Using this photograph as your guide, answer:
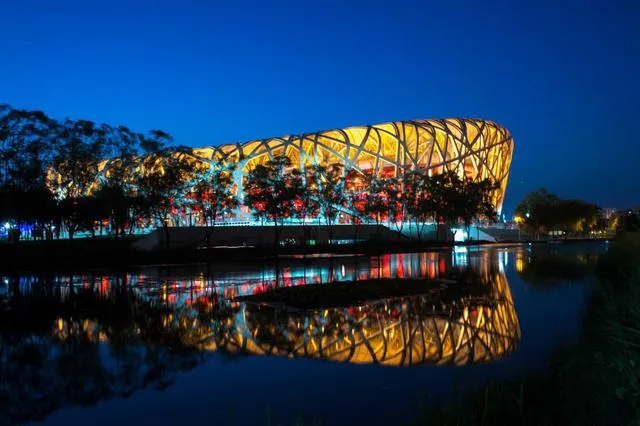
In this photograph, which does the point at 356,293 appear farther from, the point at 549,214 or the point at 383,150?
the point at 549,214

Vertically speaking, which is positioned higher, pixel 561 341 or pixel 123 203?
pixel 123 203

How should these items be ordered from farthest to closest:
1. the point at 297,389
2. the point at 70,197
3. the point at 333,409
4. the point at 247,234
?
1. the point at 247,234
2. the point at 70,197
3. the point at 297,389
4. the point at 333,409

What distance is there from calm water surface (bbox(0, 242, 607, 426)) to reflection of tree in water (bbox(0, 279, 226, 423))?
0.10 ft

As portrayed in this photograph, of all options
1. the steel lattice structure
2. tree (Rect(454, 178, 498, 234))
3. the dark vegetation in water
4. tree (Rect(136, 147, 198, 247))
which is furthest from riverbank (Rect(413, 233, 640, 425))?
the steel lattice structure

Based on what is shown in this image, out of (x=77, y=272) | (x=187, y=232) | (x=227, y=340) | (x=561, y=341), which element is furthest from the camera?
(x=187, y=232)

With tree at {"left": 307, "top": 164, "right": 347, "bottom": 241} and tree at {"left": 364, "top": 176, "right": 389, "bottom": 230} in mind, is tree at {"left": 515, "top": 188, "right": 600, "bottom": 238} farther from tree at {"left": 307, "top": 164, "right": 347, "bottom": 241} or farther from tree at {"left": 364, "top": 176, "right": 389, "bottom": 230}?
Result: tree at {"left": 307, "top": 164, "right": 347, "bottom": 241}

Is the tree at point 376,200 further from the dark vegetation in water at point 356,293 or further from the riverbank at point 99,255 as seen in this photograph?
the dark vegetation in water at point 356,293

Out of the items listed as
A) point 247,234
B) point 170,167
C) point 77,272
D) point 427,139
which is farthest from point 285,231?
point 77,272

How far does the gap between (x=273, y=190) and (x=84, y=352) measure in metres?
44.0

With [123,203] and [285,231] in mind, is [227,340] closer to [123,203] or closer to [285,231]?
[123,203]

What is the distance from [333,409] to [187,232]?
54440mm

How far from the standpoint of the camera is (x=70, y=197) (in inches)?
1721

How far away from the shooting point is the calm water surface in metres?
7.40

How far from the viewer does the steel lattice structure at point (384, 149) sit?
86.8 meters
